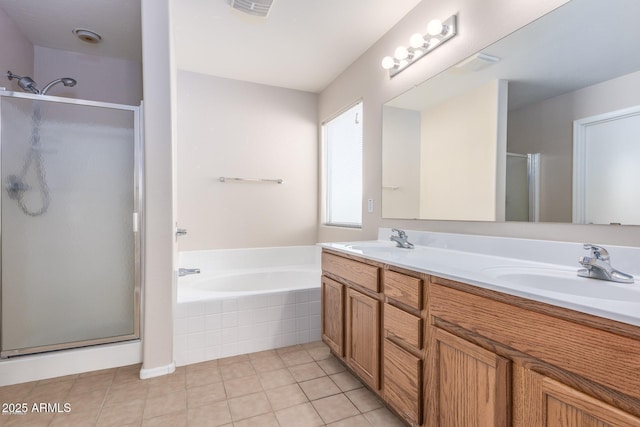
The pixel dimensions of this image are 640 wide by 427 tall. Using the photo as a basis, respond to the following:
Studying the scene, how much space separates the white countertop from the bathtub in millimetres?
822

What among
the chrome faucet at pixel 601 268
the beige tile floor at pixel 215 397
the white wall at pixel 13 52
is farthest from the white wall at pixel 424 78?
the white wall at pixel 13 52

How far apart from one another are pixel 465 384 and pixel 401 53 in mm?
1893

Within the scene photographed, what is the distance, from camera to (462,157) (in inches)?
67.6

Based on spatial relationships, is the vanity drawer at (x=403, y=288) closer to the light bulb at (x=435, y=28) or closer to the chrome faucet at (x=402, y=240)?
the chrome faucet at (x=402, y=240)

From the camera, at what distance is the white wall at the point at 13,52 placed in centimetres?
201

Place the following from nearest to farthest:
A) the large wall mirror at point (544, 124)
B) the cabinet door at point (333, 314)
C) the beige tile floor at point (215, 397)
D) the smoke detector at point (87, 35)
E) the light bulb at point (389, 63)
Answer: the large wall mirror at point (544, 124)
the beige tile floor at point (215, 397)
the cabinet door at point (333, 314)
the light bulb at point (389, 63)
the smoke detector at point (87, 35)

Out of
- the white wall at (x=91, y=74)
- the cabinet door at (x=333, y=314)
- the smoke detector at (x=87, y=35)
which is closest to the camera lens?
the cabinet door at (x=333, y=314)

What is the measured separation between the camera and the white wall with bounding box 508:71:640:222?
1.11 metres

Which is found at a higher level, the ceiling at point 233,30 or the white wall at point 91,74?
the ceiling at point 233,30

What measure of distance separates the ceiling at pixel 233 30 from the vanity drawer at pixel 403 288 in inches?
66.7

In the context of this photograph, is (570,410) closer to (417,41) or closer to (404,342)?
(404,342)

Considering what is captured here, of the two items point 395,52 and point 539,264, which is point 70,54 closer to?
point 395,52

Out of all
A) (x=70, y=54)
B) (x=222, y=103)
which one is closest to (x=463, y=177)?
(x=222, y=103)

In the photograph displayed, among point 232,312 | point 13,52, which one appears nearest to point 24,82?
point 13,52
